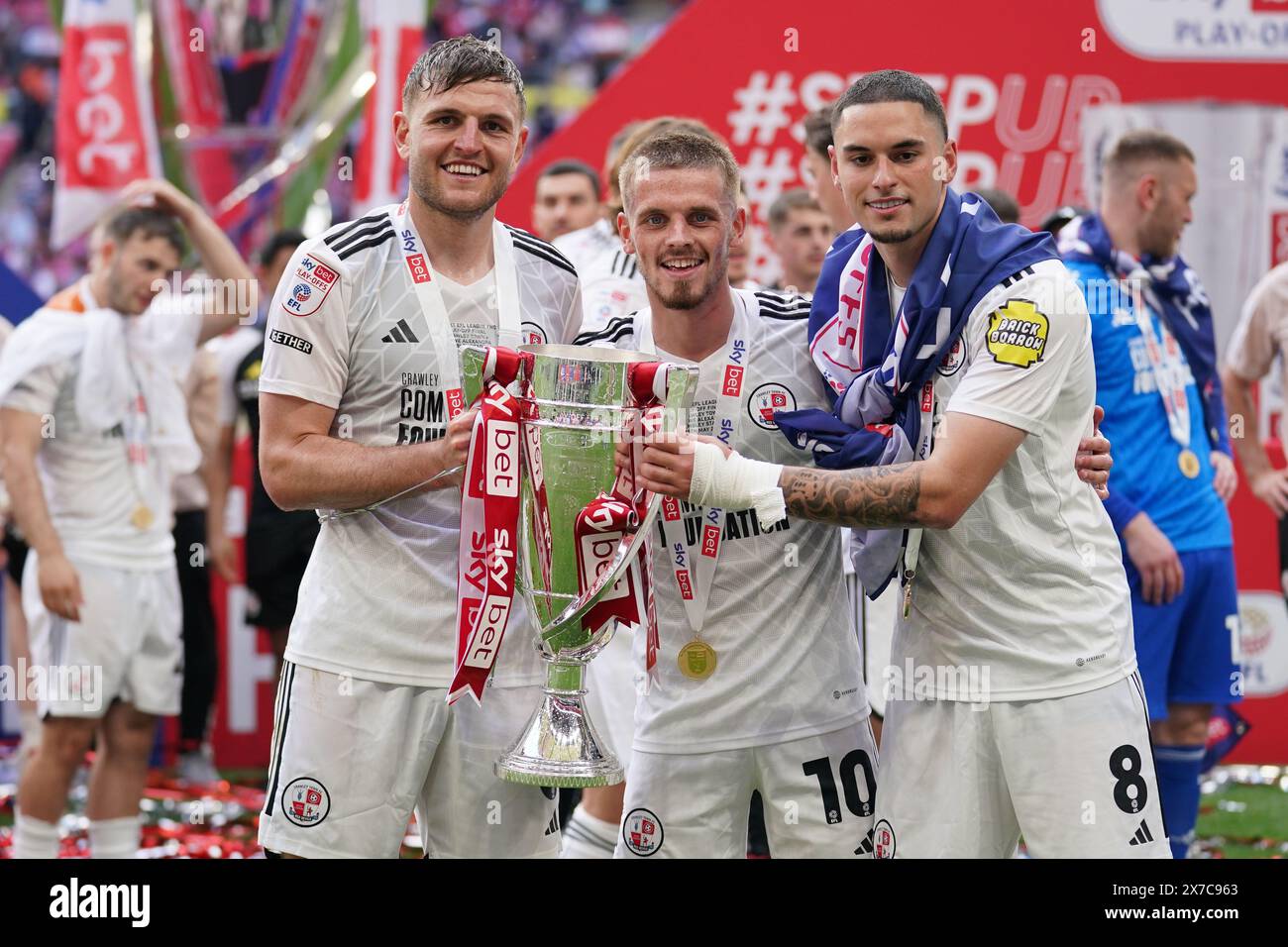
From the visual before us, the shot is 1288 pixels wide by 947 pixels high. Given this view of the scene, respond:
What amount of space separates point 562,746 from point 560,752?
0.01 metres

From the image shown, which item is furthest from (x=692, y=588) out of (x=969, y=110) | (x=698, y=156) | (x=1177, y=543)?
Result: (x=969, y=110)

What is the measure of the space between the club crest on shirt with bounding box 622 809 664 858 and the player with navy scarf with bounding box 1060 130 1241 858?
2.28 meters

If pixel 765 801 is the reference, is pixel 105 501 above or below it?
above

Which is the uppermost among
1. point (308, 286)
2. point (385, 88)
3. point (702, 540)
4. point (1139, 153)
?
point (385, 88)

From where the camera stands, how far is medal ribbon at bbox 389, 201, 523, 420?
3.08 meters

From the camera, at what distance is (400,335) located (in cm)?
309

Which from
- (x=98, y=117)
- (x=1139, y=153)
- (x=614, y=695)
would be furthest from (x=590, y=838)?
(x=98, y=117)

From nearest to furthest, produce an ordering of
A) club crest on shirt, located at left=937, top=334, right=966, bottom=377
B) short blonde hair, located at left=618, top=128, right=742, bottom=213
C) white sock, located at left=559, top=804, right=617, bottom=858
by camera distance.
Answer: club crest on shirt, located at left=937, top=334, right=966, bottom=377 < short blonde hair, located at left=618, top=128, right=742, bottom=213 < white sock, located at left=559, top=804, right=617, bottom=858

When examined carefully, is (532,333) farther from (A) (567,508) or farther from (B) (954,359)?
(B) (954,359)

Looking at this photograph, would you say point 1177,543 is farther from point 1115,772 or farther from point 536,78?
point 536,78

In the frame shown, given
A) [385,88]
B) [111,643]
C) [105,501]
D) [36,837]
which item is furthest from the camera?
[385,88]

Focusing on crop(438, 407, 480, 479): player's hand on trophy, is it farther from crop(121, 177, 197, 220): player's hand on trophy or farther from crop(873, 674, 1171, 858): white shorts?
crop(121, 177, 197, 220): player's hand on trophy

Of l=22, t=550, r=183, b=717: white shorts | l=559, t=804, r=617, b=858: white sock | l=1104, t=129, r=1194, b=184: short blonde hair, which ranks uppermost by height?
l=1104, t=129, r=1194, b=184: short blonde hair

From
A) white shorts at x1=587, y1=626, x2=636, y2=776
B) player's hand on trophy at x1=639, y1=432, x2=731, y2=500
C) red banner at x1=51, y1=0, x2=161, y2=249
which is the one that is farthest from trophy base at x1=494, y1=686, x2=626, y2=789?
red banner at x1=51, y1=0, x2=161, y2=249
